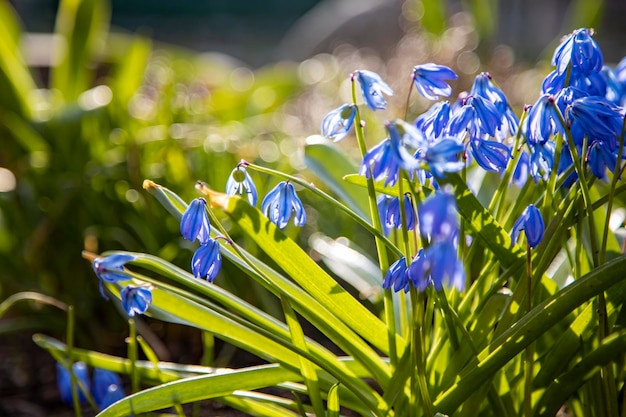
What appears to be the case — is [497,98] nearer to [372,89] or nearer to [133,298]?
[372,89]

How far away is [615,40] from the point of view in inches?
421

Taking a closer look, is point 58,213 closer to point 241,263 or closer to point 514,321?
point 241,263

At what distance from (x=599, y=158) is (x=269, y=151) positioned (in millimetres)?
1982

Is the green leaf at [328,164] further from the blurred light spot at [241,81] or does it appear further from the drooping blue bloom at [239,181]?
the blurred light spot at [241,81]

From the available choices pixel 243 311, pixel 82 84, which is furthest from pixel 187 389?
pixel 82 84

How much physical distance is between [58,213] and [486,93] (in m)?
1.66

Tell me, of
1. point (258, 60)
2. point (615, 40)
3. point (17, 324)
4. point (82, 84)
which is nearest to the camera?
point (17, 324)

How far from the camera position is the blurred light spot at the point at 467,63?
4.68 m

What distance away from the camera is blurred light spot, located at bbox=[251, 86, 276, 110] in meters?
4.07

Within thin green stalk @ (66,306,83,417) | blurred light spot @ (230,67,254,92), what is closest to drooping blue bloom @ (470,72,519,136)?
thin green stalk @ (66,306,83,417)

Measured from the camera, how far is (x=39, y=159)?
2.75 meters

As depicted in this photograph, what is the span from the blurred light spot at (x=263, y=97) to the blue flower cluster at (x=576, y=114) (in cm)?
286

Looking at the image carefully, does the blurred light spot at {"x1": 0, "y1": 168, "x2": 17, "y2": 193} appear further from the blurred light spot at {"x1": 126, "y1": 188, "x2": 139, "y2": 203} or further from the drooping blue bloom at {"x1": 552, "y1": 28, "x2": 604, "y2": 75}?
the drooping blue bloom at {"x1": 552, "y1": 28, "x2": 604, "y2": 75}

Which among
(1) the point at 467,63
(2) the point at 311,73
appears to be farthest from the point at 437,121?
(2) the point at 311,73
